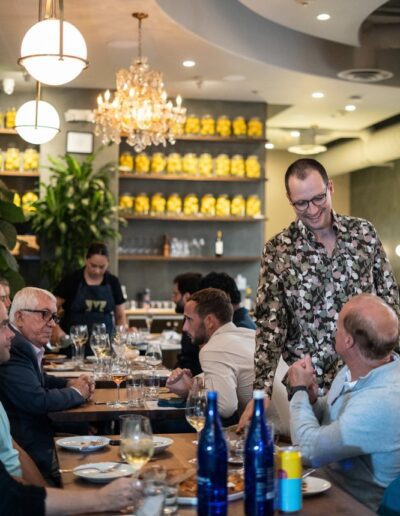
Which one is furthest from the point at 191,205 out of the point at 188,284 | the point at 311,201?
the point at 311,201

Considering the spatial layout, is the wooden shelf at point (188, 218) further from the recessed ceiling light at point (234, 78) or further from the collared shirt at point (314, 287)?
A: the collared shirt at point (314, 287)

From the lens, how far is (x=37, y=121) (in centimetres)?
614

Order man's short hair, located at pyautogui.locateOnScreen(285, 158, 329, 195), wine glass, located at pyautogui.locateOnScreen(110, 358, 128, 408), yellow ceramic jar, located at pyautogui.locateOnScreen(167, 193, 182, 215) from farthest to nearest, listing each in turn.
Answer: yellow ceramic jar, located at pyautogui.locateOnScreen(167, 193, 182, 215), wine glass, located at pyautogui.locateOnScreen(110, 358, 128, 408), man's short hair, located at pyautogui.locateOnScreen(285, 158, 329, 195)

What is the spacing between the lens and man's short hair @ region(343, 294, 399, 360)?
2797mm

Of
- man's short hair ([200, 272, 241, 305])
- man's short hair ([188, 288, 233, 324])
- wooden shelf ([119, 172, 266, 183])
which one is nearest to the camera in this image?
man's short hair ([188, 288, 233, 324])

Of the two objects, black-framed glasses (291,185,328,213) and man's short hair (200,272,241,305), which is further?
man's short hair (200,272,241,305)

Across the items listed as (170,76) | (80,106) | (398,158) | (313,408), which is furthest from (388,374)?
(398,158)

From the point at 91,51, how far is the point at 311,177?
17.9 feet

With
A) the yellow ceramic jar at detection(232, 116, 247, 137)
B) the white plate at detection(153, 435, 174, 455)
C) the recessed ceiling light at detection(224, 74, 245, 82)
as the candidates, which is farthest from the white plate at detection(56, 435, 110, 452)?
the yellow ceramic jar at detection(232, 116, 247, 137)

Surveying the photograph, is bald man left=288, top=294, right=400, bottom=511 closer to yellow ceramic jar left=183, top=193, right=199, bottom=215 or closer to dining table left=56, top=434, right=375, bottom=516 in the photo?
dining table left=56, top=434, right=375, bottom=516

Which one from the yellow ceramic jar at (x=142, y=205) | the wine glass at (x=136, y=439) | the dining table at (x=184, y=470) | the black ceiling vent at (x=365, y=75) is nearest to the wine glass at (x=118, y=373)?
the dining table at (x=184, y=470)

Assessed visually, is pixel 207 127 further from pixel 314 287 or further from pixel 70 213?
pixel 314 287

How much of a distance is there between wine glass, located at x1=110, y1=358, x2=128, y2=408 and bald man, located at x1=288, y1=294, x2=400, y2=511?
4.67 feet

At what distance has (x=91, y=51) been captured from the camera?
8.34m
